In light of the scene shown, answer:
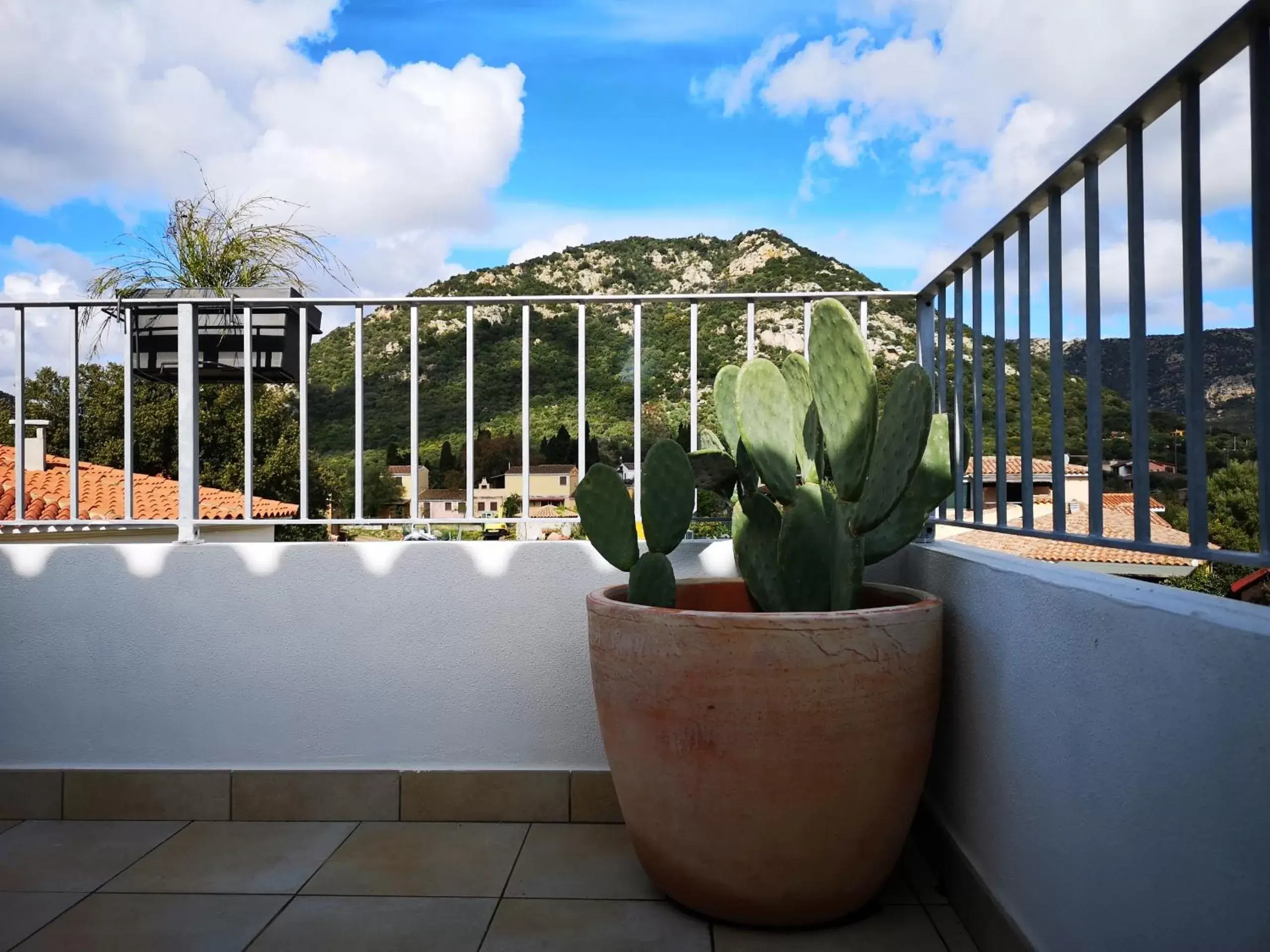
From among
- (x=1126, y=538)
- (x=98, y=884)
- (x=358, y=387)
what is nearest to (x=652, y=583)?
(x=1126, y=538)

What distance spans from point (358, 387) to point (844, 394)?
4.48 feet

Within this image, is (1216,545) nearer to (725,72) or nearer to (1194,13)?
→ (1194,13)

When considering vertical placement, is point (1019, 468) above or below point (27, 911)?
above

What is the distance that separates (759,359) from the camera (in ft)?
6.13

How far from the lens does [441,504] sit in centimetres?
233

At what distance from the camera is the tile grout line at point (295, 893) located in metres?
1.57

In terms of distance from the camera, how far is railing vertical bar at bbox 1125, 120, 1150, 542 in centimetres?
116

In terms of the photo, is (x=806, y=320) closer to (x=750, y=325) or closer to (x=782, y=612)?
(x=750, y=325)

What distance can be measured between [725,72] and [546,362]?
3388cm

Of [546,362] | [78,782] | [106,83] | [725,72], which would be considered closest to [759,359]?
[546,362]

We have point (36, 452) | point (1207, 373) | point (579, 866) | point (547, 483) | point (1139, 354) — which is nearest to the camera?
point (1207, 373)

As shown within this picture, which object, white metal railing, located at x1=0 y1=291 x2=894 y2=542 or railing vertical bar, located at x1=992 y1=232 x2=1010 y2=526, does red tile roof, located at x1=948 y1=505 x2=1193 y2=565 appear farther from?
white metal railing, located at x1=0 y1=291 x2=894 y2=542

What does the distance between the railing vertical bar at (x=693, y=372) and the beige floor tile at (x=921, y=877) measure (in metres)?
1.11

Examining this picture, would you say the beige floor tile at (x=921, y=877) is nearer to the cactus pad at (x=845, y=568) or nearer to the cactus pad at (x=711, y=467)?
the cactus pad at (x=845, y=568)
